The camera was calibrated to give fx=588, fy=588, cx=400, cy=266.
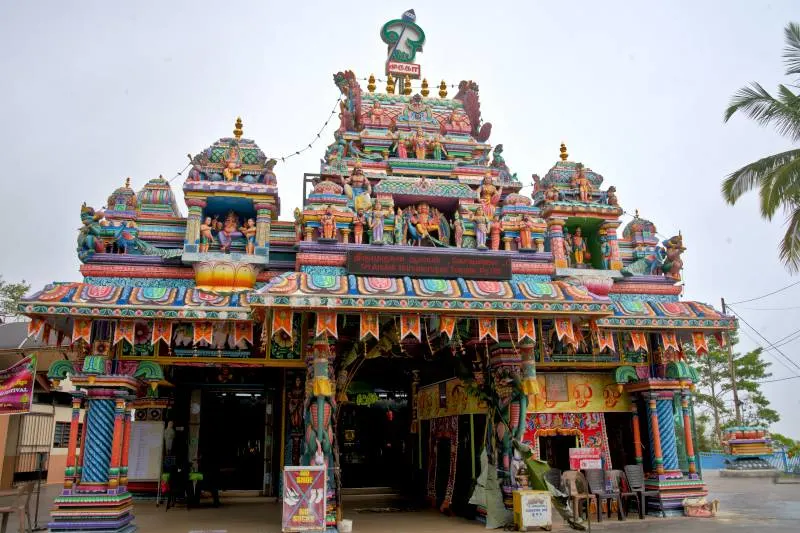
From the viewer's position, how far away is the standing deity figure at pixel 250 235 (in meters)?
12.2

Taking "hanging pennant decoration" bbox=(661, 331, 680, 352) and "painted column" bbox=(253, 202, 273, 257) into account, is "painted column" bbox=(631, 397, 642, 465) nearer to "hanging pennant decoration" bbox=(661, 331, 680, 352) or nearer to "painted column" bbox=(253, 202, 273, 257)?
"hanging pennant decoration" bbox=(661, 331, 680, 352)

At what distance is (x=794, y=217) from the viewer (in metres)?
13.2

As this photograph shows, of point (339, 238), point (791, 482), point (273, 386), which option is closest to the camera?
point (339, 238)

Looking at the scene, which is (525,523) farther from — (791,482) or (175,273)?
(791,482)

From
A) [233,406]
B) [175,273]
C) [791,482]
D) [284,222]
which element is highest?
[284,222]

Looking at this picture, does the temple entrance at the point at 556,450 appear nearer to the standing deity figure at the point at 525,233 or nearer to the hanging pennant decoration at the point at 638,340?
the hanging pennant decoration at the point at 638,340

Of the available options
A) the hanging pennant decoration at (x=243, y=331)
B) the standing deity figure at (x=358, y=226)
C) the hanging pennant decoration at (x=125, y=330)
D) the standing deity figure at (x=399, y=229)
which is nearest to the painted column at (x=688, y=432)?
the standing deity figure at (x=399, y=229)

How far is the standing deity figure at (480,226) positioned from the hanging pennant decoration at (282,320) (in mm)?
4228

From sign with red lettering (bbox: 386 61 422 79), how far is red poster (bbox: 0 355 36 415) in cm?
1103

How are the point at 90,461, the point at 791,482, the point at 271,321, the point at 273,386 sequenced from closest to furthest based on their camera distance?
the point at 271,321 → the point at 90,461 → the point at 273,386 → the point at 791,482

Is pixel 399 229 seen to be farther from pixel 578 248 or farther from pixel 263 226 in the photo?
pixel 578 248

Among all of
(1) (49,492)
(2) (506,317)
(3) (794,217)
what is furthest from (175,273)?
(3) (794,217)

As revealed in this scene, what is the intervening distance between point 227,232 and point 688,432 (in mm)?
10658

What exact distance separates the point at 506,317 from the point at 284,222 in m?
5.55
